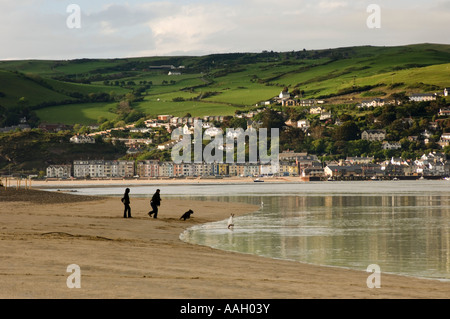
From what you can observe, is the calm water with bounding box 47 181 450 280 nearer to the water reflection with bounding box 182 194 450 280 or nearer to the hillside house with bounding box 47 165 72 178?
the water reflection with bounding box 182 194 450 280

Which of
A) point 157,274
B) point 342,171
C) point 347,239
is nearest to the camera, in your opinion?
point 157,274

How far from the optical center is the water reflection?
2320 cm

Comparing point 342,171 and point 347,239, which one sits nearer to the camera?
point 347,239

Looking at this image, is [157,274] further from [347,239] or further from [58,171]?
[58,171]

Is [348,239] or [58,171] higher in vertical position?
[348,239]

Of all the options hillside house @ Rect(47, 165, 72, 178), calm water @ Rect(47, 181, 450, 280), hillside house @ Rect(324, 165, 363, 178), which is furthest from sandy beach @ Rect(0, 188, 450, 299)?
hillside house @ Rect(47, 165, 72, 178)

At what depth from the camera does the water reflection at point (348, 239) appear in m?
23.2

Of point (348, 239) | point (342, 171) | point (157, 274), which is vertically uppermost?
point (157, 274)

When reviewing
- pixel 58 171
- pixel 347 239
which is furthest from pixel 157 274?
pixel 58 171

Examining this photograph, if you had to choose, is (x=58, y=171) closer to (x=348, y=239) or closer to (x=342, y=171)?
(x=342, y=171)

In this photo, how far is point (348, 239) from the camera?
31016mm

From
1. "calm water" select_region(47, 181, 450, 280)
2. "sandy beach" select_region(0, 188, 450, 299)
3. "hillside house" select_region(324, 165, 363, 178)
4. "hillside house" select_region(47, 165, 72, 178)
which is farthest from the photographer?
"hillside house" select_region(47, 165, 72, 178)

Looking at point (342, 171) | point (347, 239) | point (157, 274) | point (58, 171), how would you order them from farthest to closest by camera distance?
1. point (58, 171)
2. point (342, 171)
3. point (347, 239)
4. point (157, 274)
